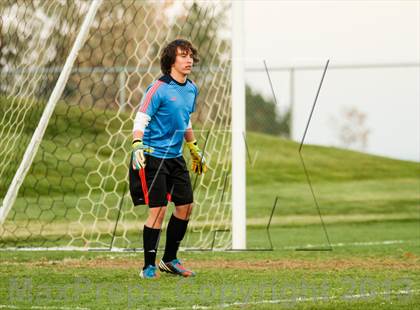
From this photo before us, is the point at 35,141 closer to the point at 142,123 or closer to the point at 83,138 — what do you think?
the point at 142,123

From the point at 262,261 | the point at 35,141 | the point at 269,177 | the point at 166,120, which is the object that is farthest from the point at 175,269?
the point at 269,177

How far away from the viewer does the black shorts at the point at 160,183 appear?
23.1 ft

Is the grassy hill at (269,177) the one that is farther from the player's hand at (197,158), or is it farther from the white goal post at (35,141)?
the player's hand at (197,158)

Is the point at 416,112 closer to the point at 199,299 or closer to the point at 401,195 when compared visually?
the point at 401,195

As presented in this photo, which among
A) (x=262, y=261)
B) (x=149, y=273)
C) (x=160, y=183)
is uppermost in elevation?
(x=160, y=183)

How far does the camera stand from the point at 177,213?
7332 mm

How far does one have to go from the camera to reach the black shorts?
704 centimetres

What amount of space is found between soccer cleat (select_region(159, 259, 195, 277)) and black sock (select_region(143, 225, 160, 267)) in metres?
0.18

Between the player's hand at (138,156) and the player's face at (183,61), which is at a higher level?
the player's face at (183,61)

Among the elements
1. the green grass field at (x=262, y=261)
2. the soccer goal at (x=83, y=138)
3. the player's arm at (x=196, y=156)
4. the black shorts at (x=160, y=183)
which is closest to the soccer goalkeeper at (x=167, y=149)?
the black shorts at (x=160, y=183)

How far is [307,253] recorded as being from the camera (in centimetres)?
900

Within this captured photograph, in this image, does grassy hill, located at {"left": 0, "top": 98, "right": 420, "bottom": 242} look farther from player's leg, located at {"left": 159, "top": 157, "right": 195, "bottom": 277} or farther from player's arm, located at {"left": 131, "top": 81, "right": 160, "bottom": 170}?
player's arm, located at {"left": 131, "top": 81, "right": 160, "bottom": 170}

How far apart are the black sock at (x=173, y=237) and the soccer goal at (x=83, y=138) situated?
0.84 metres

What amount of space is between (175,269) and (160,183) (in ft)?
2.20
